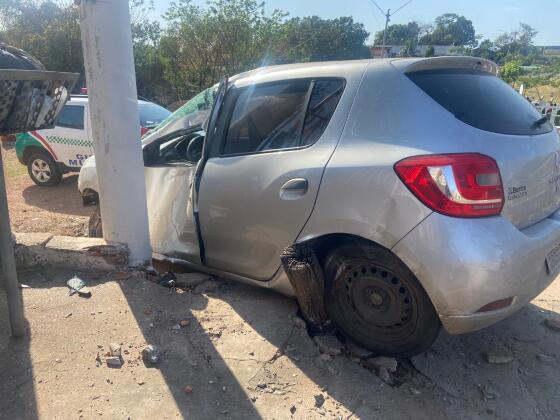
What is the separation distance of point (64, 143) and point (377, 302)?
800 cm

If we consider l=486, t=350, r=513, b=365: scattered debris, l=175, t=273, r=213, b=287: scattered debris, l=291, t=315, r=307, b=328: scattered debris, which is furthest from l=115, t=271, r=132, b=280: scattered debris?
l=486, t=350, r=513, b=365: scattered debris

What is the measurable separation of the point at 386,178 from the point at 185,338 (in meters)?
1.55

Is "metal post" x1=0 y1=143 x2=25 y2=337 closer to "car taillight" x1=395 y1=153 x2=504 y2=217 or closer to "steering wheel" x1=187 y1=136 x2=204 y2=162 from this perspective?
"steering wheel" x1=187 y1=136 x2=204 y2=162

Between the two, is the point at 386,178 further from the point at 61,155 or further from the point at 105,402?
the point at 61,155

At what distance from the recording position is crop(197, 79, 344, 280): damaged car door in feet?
9.09

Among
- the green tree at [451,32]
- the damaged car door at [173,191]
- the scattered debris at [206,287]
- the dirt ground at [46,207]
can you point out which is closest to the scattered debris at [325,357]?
the scattered debris at [206,287]

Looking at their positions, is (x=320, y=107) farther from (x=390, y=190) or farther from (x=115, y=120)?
(x=115, y=120)

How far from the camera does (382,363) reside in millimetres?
2650

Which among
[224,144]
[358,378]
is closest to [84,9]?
[224,144]

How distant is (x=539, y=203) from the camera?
2.55 metres

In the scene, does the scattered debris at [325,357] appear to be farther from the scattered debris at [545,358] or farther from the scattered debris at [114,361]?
the scattered debris at [545,358]

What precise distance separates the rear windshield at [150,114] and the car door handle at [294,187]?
6.08 metres

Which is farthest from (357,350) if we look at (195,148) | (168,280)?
(195,148)

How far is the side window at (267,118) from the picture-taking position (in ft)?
9.68
